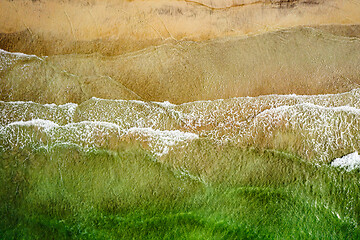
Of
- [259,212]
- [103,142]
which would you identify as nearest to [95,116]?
[103,142]

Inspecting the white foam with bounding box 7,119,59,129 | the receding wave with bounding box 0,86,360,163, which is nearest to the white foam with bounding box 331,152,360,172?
the receding wave with bounding box 0,86,360,163

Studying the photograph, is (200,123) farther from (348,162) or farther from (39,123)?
(39,123)

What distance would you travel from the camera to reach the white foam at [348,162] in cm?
200

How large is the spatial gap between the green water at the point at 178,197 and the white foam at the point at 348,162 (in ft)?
0.13

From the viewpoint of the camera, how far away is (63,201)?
2.04 metres

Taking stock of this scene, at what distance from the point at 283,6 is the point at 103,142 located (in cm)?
160

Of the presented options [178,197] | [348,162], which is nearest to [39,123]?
[178,197]

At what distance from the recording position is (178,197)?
6.59 ft

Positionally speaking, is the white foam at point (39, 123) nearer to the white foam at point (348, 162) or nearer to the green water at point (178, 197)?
the green water at point (178, 197)

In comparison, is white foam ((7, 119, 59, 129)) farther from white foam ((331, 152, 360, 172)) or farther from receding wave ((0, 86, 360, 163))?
white foam ((331, 152, 360, 172))

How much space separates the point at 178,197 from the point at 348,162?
3.60 feet

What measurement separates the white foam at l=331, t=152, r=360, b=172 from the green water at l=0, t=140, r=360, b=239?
39 millimetres

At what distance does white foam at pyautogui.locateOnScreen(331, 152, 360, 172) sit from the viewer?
200 cm

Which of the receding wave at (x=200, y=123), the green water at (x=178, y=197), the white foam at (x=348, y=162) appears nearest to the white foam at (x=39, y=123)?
the receding wave at (x=200, y=123)
